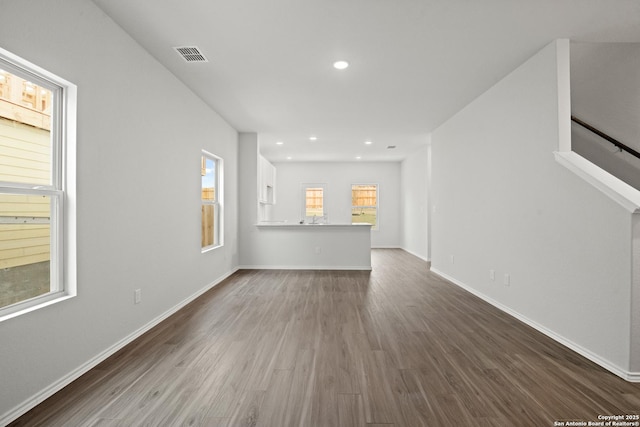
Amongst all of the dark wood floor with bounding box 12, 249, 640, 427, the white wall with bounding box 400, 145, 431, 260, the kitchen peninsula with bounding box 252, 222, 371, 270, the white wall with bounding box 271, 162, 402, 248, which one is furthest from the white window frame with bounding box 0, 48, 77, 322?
the white wall with bounding box 271, 162, 402, 248

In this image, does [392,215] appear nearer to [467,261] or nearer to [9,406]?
[467,261]

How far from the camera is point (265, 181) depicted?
7121 millimetres

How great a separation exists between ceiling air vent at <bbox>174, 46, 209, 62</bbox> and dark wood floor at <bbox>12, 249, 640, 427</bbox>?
263cm

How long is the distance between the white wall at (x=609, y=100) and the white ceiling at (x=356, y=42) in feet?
1.34

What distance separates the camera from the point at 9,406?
164 cm

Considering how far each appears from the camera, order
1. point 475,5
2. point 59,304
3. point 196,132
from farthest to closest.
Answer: point 196,132, point 475,5, point 59,304

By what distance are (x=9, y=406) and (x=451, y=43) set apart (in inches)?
157

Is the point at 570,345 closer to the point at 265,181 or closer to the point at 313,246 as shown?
the point at 313,246

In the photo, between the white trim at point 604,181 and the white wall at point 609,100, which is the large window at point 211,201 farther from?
the white wall at point 609,100

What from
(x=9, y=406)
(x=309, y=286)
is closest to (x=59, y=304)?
(x=9, y=406)

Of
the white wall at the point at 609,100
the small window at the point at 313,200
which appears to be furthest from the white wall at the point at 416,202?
the white wall at the point at 609,100

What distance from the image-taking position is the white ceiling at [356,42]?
2.37m

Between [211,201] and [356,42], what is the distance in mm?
3192

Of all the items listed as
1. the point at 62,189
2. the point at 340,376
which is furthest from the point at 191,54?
the point at 340,376
